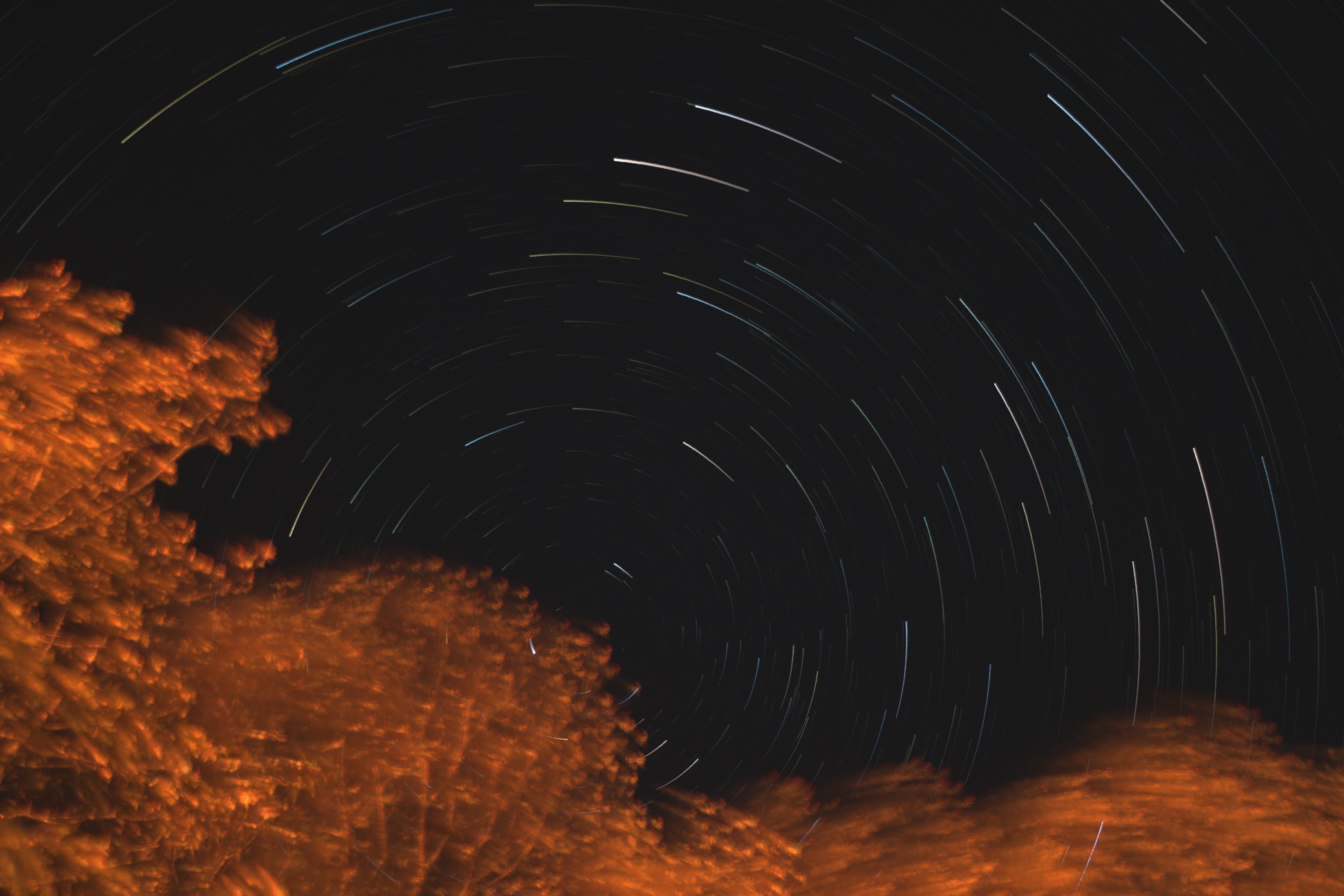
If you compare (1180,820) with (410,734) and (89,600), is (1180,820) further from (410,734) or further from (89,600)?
(89,600)

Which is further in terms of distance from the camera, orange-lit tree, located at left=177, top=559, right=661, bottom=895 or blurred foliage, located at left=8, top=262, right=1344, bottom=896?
orange-lit tree, located at left=177, top=559, right=661, bottom=895

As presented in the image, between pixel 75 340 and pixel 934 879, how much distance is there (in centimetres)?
1462

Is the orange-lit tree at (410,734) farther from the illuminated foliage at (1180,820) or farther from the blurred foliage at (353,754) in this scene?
the illuminated foliage at (1180,820)

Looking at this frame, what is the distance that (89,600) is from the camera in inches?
263

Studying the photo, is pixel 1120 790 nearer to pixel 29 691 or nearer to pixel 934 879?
pixel 934 879

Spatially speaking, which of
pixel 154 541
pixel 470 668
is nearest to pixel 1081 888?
pixel 470 668

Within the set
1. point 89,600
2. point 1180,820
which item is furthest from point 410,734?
point 1180,820

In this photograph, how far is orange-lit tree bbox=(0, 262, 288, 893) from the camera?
6.16m

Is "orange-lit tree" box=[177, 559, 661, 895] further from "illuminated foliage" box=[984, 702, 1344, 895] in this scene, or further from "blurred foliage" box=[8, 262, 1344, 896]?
"illuminated foliage" box=[984, 702, 1344, 895]

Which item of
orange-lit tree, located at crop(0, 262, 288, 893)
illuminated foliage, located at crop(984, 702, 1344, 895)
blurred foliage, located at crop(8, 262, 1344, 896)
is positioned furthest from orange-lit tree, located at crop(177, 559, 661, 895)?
illuminated foliage, located at crop(984, 702, 1344, 895)

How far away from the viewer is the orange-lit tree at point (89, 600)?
616 centimetres

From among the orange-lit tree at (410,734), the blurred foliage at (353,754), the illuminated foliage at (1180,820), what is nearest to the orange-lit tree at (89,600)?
the blurred foliage at (353,754)

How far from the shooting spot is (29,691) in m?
6.10

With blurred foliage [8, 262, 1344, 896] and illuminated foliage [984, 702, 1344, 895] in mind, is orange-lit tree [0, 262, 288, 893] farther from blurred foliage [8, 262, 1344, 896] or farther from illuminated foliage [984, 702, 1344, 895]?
illuminated foliage [984, 702, 1344, 895]
